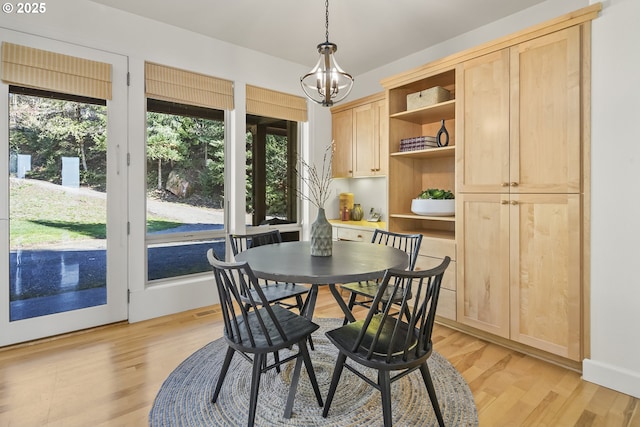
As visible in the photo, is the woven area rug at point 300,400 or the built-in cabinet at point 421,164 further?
the built-in cabinet at point 421,164

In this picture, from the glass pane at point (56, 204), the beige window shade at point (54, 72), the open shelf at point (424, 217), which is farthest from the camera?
the open shelf at point (424, 217)

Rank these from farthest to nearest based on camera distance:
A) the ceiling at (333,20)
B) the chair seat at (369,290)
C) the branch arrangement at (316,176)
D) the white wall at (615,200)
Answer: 1. the branch arrangement at (316,176)
2. the ceiling at (333,20)
3. the chair seat at (369,290)
4. the white wall at (615,200)

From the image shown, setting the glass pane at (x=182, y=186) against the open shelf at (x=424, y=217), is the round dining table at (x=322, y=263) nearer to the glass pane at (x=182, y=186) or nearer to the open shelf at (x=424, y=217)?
the open shelf at (x=424, y=217)

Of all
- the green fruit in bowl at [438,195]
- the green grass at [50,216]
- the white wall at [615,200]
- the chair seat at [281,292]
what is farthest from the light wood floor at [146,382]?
the green fruit in bowl at [438,195]

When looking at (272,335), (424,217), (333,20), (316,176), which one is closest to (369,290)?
(272,335)

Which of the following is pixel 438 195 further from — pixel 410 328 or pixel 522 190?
pixel 410 328

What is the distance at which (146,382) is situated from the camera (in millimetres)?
2092

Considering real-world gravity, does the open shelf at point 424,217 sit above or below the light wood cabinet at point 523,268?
above

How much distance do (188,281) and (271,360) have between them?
1.53 m

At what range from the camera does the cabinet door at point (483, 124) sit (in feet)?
8.34

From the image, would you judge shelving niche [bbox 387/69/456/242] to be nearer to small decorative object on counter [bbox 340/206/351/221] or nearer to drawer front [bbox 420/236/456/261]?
drawer front [bbox 420/236/456/261]

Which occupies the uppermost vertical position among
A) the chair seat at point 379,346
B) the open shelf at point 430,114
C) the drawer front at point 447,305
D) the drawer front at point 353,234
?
the open shelf at point 430,114

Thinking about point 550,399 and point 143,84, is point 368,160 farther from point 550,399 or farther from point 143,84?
point 550,399

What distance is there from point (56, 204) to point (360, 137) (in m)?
3.09
